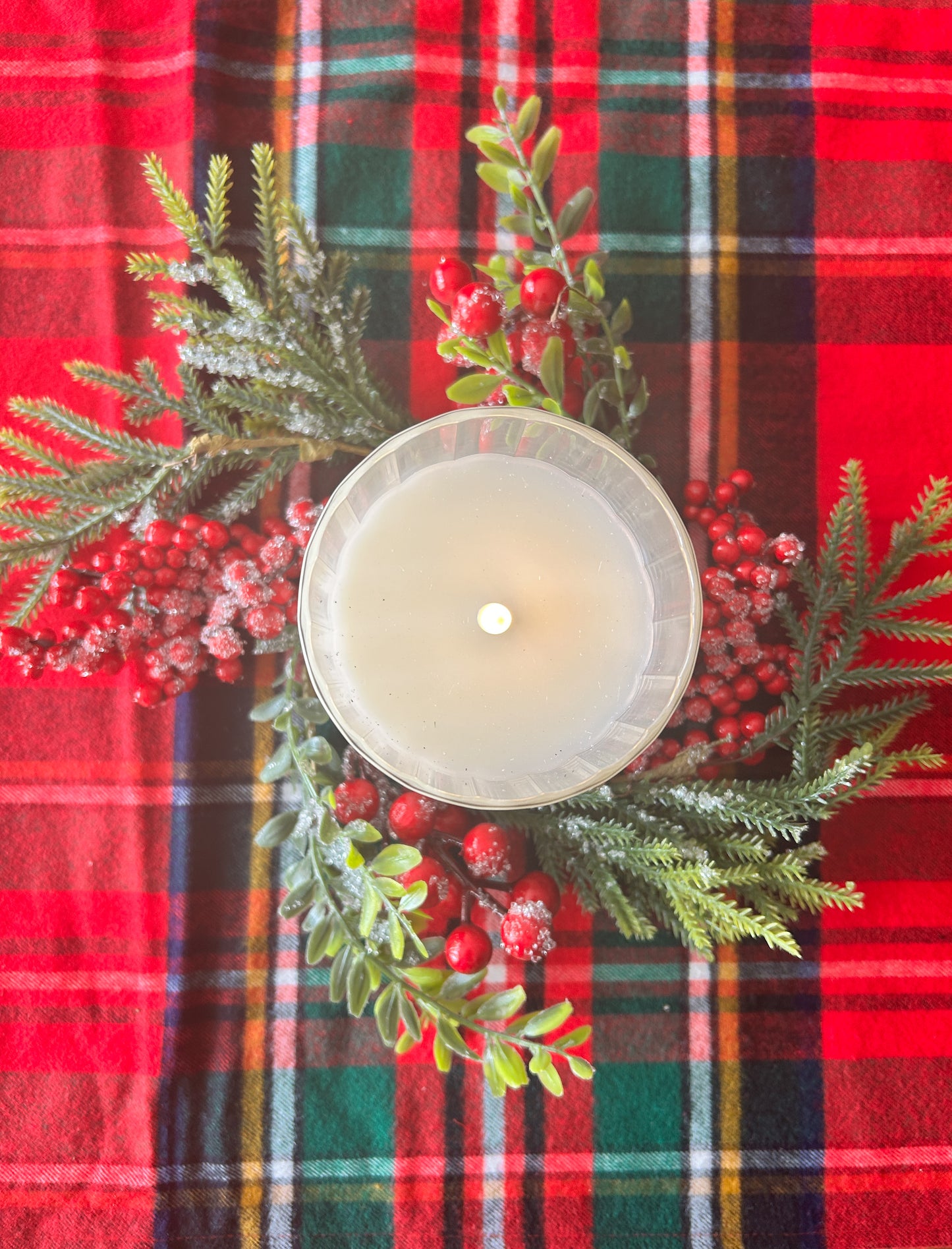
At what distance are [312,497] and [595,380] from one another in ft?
0.95

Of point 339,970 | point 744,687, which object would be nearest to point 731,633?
point 744,687

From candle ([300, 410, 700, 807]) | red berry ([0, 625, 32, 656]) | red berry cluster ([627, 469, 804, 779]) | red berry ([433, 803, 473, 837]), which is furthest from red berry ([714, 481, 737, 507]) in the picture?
red berry ([0, 625, 32, 656])

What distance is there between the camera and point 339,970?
2.41 ft

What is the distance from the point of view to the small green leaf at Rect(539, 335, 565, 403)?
663mm

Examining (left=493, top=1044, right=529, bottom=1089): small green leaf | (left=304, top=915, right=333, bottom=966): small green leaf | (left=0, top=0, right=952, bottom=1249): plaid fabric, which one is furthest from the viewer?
(left=0, top=0, right=952, bottom=1249): plaid fabric

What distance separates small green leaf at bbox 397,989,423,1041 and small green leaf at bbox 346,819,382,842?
0.40 ft

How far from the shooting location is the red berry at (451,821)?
787 millimetres

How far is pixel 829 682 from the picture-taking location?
773 millimetres

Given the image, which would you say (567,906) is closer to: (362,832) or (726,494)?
(362,832)

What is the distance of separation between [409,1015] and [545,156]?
0.65 meters

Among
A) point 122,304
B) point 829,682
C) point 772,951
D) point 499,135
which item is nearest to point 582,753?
point 829,682

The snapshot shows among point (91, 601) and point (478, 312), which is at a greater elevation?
point (478, 312)

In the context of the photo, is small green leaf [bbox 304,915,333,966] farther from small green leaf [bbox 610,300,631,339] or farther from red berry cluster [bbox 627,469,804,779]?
small green leaf [bbox 610,300,631,339]

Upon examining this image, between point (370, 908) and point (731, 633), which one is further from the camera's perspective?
point (731, 633)
